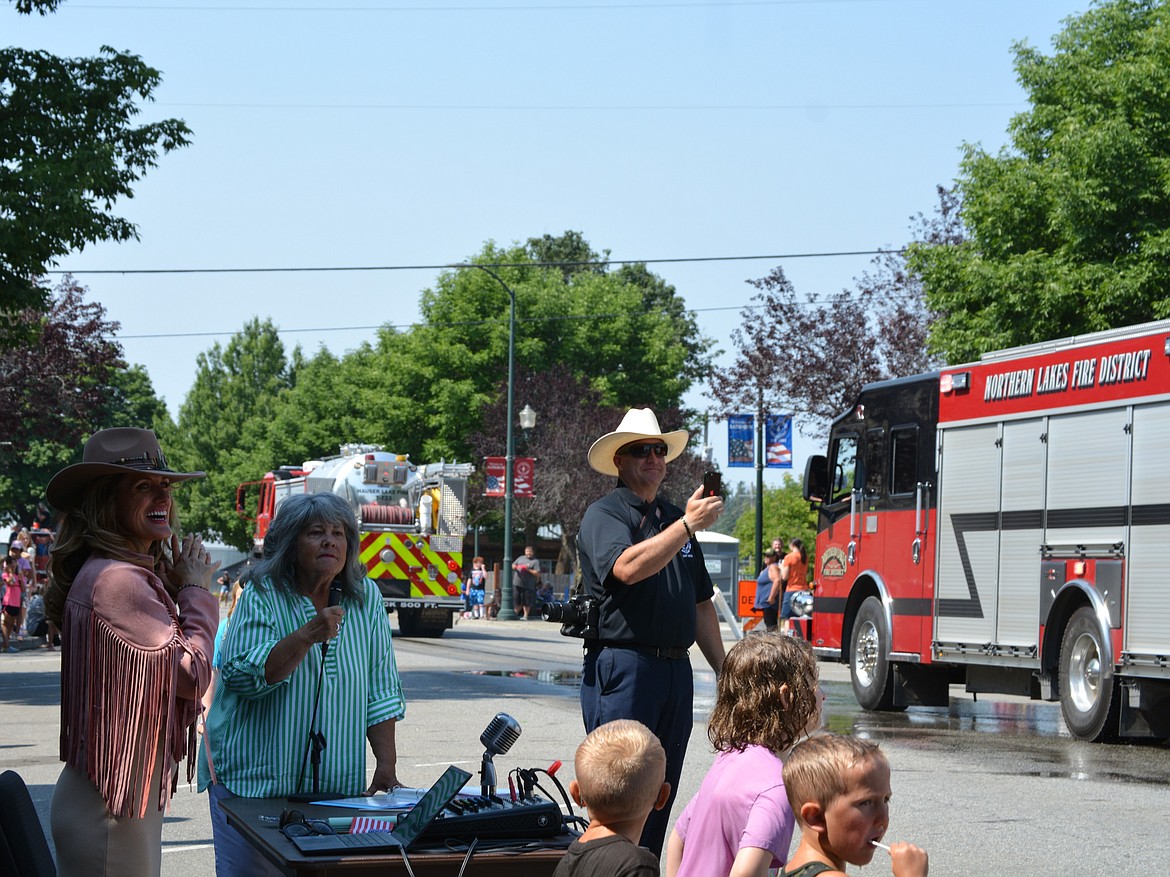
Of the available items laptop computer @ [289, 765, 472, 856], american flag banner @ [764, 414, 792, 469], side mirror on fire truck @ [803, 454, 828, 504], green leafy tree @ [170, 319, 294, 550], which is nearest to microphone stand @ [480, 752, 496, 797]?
laptop computer @ [289, 765, 472, 856]

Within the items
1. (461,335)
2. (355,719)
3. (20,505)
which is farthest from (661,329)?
(355,719)

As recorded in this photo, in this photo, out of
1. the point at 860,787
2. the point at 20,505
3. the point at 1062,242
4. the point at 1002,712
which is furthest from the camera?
the point at 20,505

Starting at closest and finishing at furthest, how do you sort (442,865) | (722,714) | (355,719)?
(442,865) < (722,714) < (355,719)

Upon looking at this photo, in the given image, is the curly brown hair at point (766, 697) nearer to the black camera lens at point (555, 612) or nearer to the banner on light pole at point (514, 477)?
the black camera lens at point (555, 612)

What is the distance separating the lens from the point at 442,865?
3971mm

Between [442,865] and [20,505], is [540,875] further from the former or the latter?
[20,505]

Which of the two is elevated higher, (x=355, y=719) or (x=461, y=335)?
(x=461, y=335)

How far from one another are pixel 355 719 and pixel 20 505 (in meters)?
76.8

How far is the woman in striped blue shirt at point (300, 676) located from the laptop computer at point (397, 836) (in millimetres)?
747

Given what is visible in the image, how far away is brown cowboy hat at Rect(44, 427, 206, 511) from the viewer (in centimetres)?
429

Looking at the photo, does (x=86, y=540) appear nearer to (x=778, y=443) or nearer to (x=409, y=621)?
(x=409, y=621)

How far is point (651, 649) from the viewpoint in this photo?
5.99 metres

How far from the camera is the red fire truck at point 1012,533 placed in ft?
44.9

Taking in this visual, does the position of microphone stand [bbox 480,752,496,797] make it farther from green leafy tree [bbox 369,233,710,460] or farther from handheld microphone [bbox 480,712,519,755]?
green leafy tree [bbox 369,233,710,460]
